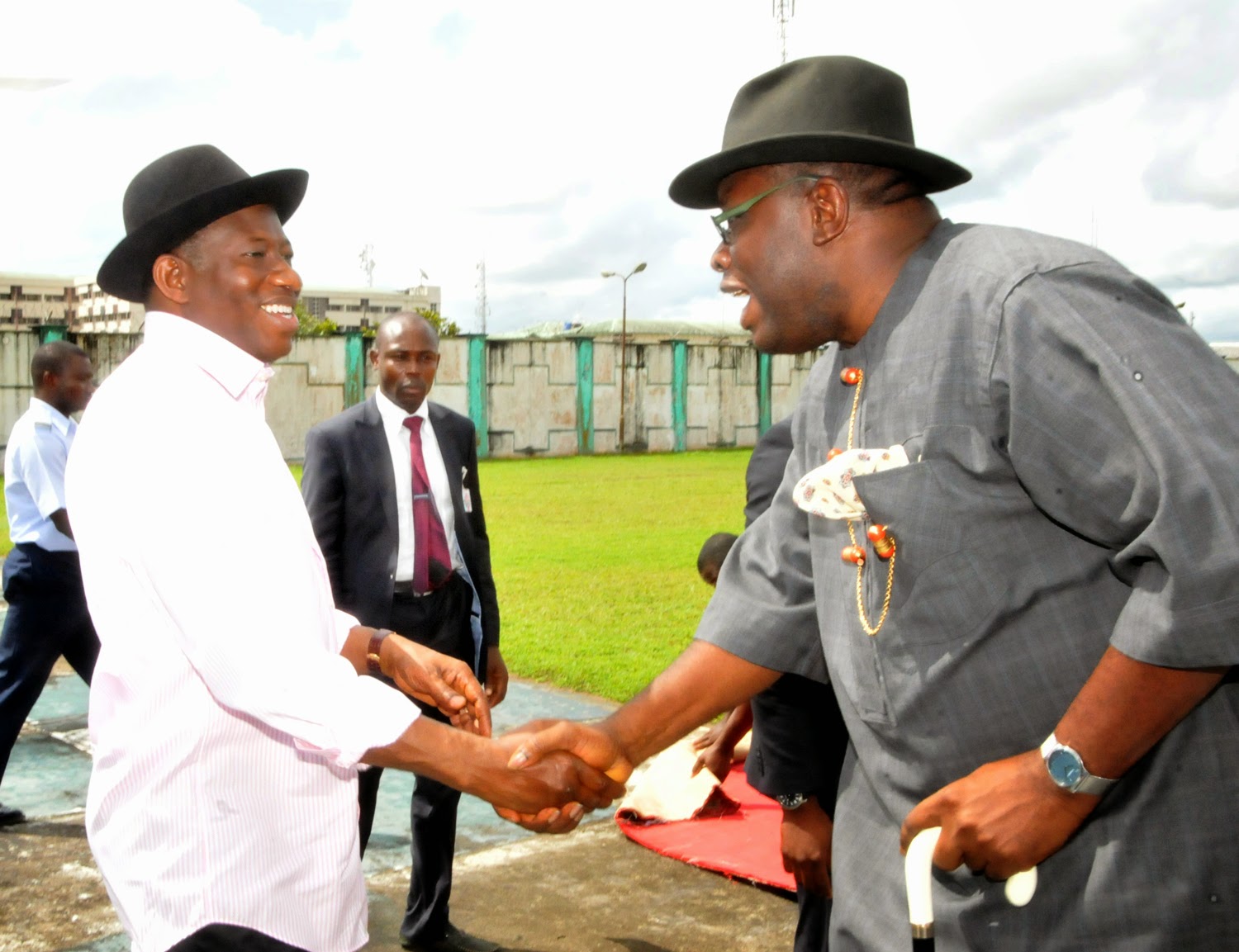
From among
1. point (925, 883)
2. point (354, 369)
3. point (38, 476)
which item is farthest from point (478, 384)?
point (925, 883)

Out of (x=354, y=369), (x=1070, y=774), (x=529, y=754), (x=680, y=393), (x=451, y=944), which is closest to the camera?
(x=1070, y=774)

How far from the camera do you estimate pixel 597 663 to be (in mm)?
8328

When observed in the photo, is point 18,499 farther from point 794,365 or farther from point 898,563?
point 794,365

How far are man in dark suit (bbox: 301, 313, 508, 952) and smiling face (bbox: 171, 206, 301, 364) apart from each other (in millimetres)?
2043

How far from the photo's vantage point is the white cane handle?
1.89 meters

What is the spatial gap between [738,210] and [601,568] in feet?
34.1

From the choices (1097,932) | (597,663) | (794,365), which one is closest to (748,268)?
(1097,932)

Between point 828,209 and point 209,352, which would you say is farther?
point 209,352

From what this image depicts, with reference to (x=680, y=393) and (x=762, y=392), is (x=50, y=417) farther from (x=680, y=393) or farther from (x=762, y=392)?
(x=762, y=392)

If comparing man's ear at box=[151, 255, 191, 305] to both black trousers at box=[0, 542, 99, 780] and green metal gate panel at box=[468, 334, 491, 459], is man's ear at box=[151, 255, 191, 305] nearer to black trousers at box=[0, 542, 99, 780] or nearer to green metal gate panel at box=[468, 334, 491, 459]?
black trousers at box=[0, 542, 99, 780]

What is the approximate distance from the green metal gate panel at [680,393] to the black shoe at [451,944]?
31303 mm

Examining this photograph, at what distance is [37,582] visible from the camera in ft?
19.9

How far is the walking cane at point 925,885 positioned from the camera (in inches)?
74.5

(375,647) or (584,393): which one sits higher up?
(584,393)
